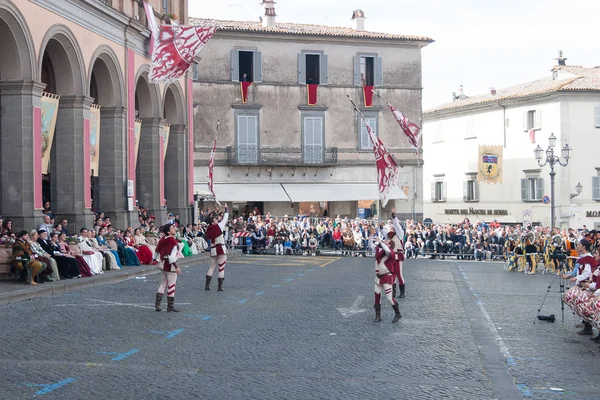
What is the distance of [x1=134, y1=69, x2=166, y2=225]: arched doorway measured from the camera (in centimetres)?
3366

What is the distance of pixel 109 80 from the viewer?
96.1 feet

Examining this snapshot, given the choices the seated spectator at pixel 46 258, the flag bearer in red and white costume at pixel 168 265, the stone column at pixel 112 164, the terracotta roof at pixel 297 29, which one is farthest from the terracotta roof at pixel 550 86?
the flag bearer in red and white costume at pixel 168 265

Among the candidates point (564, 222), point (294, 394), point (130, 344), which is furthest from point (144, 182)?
point (564, 222)

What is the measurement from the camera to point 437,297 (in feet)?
63.3

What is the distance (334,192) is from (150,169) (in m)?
18.0

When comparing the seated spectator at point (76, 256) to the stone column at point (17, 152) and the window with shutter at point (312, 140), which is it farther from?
the window with shutter at point (312, 140)

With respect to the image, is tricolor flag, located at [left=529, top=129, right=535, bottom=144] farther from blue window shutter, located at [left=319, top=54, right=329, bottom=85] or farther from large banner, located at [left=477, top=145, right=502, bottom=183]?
blue window shutter, located at [left=319, top=54, right=329, bottom=85]

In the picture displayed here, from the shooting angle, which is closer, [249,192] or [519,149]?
[249,192]

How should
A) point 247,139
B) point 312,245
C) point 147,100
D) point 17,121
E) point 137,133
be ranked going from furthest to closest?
point 247,139, point 312,245, point 147,100, point 137,133, point 17,121

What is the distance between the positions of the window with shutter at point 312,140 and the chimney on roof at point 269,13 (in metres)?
6.62

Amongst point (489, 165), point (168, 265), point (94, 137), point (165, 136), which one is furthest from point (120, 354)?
point (489, 165)

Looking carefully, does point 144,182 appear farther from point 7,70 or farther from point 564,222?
point 564,222

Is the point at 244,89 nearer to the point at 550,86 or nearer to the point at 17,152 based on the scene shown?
the point at 550,86

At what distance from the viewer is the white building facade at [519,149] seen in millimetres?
55562
